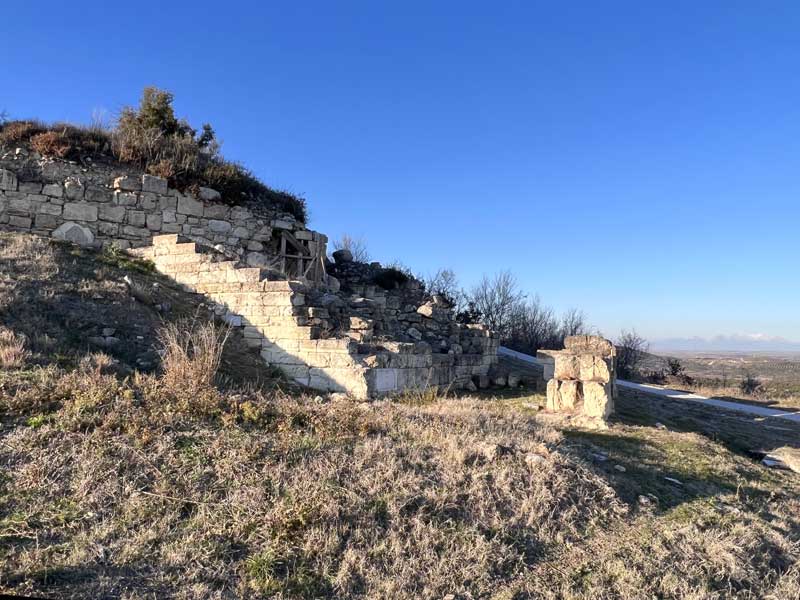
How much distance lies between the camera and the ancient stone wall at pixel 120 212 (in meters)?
12.4

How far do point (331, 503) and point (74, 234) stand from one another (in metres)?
11.6

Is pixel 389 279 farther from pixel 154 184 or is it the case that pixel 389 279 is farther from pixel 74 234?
pixel 74 234

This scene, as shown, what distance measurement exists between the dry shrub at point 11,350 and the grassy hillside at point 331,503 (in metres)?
0.03

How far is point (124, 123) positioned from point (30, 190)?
357 centimetres

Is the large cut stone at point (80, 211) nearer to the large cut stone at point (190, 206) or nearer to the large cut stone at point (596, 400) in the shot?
the large cut stone at point (190, 206)

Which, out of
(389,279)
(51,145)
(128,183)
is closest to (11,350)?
(128,183)

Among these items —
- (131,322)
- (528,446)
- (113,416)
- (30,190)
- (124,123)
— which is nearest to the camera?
(113,416)

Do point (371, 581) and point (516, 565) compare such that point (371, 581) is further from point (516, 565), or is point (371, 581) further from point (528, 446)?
point (528, 446)

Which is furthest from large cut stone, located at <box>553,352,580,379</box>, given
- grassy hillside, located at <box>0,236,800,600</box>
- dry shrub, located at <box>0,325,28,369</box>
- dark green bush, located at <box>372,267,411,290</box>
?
dark green bush, located at <box>372,267,411,290</box>

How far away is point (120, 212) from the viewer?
13.1 metres

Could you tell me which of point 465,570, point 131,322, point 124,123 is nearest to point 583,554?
point 465,570

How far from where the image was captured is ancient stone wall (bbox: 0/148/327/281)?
1241 centimetres

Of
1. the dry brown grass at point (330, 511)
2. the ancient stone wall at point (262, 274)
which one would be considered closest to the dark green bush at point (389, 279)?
the ancient stone wall at point (262, 274)

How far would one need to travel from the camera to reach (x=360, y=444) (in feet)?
15.5
